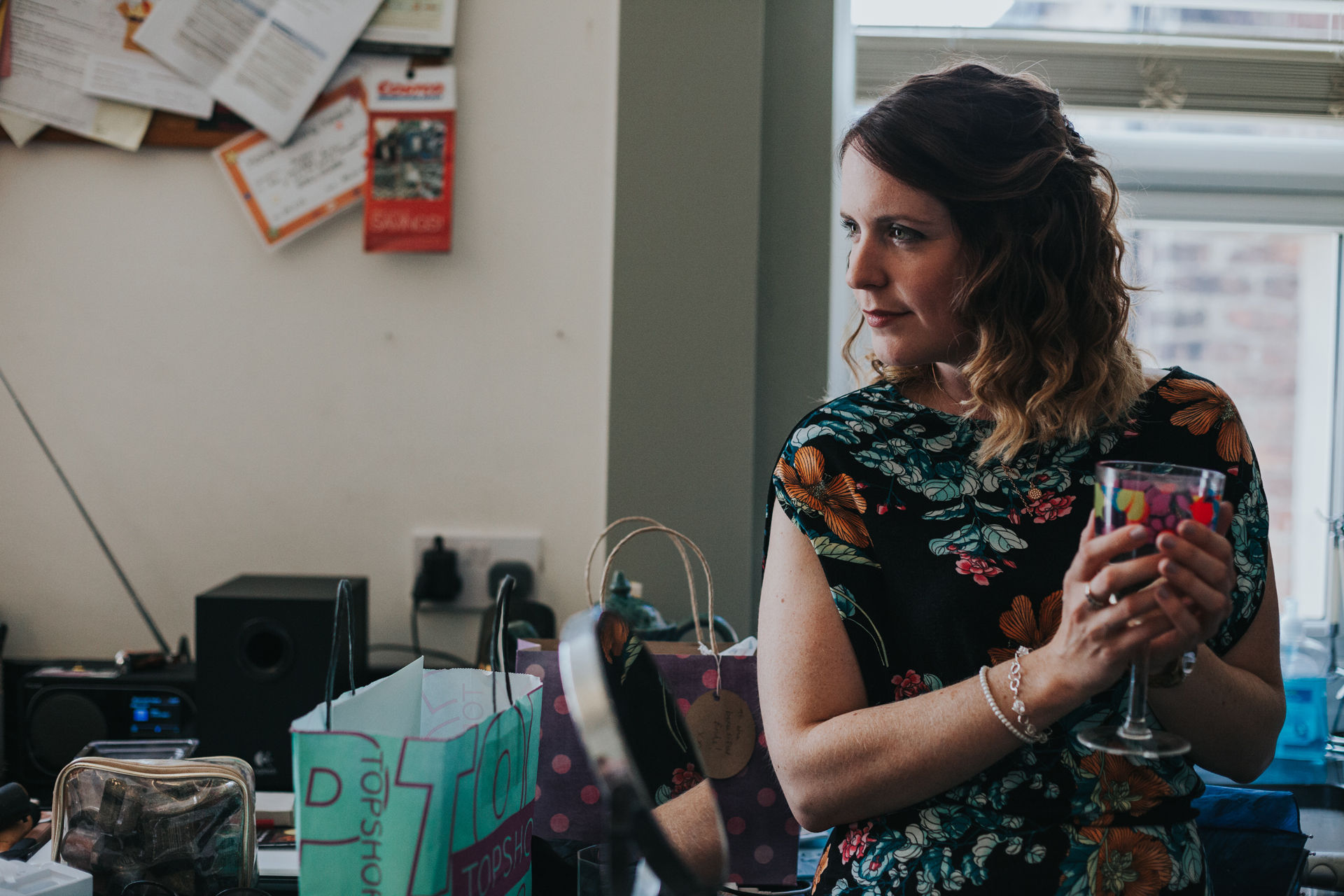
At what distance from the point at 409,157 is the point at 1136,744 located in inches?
58.3

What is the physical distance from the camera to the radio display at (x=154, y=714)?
1.51m

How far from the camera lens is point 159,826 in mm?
956

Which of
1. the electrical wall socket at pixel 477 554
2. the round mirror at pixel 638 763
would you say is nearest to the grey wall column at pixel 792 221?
the electrical wall socket at pixel 477 554

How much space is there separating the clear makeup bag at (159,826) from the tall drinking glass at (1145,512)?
0.79 meters

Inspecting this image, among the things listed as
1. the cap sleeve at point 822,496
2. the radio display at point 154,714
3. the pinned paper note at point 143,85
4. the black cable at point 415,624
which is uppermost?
the pinned paper note at point 143,85

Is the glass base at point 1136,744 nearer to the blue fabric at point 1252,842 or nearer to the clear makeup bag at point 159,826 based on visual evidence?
the blue fabric at point 1252,842

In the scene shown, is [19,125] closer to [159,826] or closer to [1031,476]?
[159,826]

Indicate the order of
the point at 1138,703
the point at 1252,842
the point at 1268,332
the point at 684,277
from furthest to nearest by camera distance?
the point at 1268,332 < the point at 684,277 < the point at 1252,842 < the point at 1138,703

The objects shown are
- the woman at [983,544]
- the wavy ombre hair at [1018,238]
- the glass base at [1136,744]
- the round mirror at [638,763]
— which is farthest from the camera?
the wavy ombre hair at [1018,238]

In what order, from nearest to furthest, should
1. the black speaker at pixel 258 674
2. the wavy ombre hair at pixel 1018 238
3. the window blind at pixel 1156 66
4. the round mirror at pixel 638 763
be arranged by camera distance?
the round mirror at pixel 638 763 → the wavy ombre hair at pixel 1018 238 → the black speaker at pixel 258 674 → the window blind at pixel 1156 66

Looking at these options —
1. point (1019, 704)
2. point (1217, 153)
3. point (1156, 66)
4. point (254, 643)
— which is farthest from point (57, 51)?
point (1217, 153)

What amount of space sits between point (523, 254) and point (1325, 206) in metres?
1.54

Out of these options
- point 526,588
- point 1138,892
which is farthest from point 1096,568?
point 526,588

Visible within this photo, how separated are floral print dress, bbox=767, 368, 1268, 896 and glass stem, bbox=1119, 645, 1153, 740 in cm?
13
